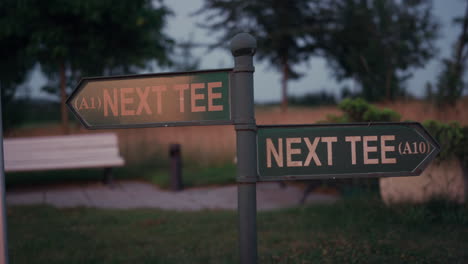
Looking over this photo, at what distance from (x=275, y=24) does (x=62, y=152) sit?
359 inches

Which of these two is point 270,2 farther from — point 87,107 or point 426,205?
point 87,107

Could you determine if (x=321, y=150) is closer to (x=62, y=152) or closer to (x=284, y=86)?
(x=62, y=152)

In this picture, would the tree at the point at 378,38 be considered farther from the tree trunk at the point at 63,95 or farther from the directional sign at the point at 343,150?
the directional sign at the point at 343,150

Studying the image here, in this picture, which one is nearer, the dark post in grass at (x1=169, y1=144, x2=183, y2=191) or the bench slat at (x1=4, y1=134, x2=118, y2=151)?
the dark post in grass at (x1=169, y1=144, x2=183, y2=191)

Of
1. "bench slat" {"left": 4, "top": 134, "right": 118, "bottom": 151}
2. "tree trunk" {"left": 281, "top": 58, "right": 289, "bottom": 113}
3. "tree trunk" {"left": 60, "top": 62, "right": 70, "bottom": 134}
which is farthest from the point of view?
"tree trunk" {"left": 281, "top": 58, "right": 289, "bottom": 113}

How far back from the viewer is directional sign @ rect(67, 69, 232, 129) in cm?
206

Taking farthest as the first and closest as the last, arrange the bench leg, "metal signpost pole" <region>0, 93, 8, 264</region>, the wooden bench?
the bench leg
the wooden bench
"metal signpost pole" <region>0, 93, 8, 264</region>

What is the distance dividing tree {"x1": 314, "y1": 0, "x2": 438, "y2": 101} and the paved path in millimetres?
5854

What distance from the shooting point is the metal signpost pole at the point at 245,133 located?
197 cm

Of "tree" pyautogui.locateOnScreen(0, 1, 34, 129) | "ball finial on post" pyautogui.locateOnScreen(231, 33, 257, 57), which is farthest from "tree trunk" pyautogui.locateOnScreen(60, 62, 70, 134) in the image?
"ball finial on post" pyautogui.locateOnScreen(231, 33, 257, 57)

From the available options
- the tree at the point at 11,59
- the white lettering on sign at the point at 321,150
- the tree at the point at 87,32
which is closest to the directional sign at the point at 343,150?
the white lettering on sign at the point at 321,150

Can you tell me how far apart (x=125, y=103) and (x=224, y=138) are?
8.49 m

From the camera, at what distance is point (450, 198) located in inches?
181

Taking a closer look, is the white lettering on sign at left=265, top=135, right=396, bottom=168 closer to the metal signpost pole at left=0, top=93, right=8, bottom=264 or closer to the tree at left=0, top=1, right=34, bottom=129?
the metal signpost pole at left=0, top=93, right=8, bottom=264
